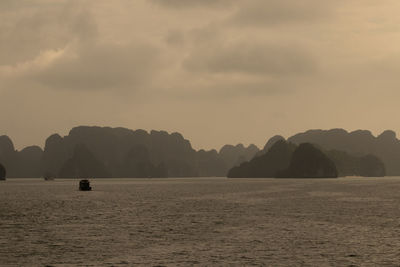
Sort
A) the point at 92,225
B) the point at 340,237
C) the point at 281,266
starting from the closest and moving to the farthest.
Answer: the point at 281,266 → the point at 340,237 → the point at 92,225

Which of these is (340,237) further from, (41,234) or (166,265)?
(41,234)

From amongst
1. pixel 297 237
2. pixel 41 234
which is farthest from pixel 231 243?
pixel 41 234

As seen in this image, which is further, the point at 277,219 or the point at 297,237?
the point at 277,219

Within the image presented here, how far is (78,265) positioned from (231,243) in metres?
18.1

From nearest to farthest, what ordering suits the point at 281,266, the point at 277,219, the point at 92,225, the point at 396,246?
the point at 281,266, the point at 396,246, the point at 92,225, the point at 277,219

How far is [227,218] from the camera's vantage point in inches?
3381

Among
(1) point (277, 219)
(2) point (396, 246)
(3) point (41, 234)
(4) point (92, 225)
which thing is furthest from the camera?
(1) point (277, 219)

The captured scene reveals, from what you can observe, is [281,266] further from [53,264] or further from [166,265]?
[53,264]

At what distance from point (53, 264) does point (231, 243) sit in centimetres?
1947

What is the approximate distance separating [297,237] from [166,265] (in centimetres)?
2183

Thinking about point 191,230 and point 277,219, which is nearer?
point 191,230

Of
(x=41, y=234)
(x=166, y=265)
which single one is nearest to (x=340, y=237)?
(x=166, y=265)

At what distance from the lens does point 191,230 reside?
A: 6975 cm

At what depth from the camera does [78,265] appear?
4450 centimetres
